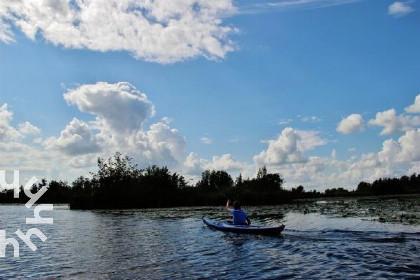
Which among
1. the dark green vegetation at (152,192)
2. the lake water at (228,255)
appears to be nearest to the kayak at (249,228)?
the lake water at (228,255)

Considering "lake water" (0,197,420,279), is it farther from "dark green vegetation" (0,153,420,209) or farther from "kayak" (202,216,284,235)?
"dark green vegetation" (0,153,420,209)

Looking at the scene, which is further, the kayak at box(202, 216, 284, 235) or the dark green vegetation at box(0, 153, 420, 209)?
the dark green vegetation at box(0, 153, 420, 209)

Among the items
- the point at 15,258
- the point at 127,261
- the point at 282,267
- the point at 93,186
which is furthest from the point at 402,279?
the point at 93,186

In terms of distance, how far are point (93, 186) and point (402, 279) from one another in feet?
210

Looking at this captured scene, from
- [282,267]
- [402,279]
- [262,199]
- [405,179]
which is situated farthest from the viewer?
[405,179]

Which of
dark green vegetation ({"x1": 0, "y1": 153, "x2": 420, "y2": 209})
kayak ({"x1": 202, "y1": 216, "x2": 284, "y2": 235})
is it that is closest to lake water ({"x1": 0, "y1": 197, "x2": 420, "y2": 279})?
kayak ({"x1": 202, "y1": 216, "x2": 284, "y2": 235})

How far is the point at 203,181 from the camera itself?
100 meters

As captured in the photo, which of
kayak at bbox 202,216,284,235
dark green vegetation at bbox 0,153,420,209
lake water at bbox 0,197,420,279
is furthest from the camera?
dark green vegetation at bbox 0,153,420,209

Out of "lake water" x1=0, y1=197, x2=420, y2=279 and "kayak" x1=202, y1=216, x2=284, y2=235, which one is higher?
"kayak" x1=202, y1=216, x2=284, y2=235

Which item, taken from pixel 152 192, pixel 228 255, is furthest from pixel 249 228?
pixel 152 192

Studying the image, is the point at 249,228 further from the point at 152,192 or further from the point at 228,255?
the point at 152,192

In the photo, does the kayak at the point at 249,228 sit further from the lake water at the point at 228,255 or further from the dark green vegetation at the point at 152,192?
the dark green vegetation at the point at 152,192

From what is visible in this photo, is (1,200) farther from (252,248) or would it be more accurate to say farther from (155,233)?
(252,248)

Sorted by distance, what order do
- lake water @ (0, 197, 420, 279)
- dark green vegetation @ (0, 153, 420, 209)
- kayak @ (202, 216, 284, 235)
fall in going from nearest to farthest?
lake water @ (0, 197, 420, 279)
kayak @ (202, 216, 284, 235)
dark green vegetation @ (0, 153, 420, 209)
